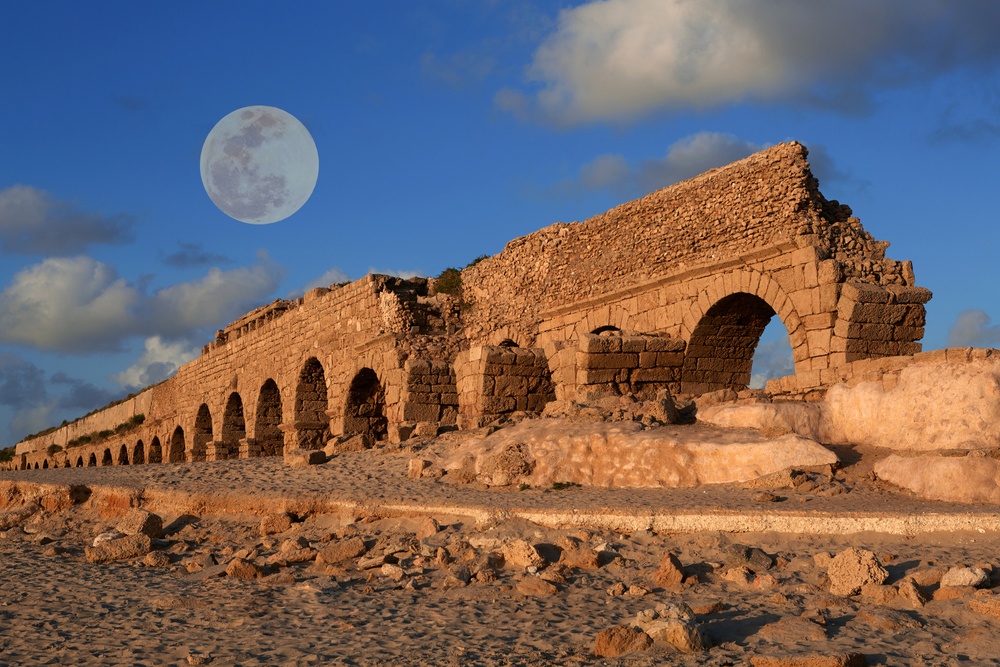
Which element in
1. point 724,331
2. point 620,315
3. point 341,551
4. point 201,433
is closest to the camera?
point 341,551

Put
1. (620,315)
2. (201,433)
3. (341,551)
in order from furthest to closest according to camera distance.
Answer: (201,433) < (620,315) < (341,551)

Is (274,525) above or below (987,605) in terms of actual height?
above

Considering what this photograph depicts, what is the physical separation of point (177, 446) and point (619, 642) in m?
27.8

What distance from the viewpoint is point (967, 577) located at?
4.77 m

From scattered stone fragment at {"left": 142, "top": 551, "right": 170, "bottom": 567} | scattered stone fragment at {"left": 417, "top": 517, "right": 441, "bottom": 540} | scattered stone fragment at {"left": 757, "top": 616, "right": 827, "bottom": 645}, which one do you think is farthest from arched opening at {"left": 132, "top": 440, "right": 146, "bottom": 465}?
scattered stone fragment at {"left": 757, "top": 616, "right": 827, "bottom": 645}

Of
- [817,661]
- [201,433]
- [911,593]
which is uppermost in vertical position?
[201,433]

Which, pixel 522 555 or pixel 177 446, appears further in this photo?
pixel 177 446

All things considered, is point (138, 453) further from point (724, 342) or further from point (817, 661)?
point (817, 661)

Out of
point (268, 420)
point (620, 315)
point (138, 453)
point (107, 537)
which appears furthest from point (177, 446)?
point (107, 537)

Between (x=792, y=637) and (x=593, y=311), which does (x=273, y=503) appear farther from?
(x=593, y=311)

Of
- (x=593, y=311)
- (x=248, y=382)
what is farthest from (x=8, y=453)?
(x=593, y=311)

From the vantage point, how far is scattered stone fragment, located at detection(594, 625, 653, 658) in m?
4.07

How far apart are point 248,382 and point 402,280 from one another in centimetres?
758

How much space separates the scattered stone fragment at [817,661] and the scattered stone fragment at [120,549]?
456 centimetres
